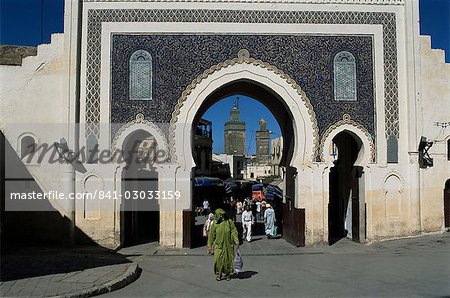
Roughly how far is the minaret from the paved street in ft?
148

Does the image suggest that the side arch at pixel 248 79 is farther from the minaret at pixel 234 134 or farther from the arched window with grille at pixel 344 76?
the minaret at pixel 234 134

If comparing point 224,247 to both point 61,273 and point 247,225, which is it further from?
point 247,225

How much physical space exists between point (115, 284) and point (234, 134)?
5071cm

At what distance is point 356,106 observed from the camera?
11734 mm

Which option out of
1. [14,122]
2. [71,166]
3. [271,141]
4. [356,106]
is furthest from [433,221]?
[271,141]

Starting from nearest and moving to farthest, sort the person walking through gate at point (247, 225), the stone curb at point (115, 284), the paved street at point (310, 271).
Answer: the stone curb at point (115, 284)
the paved street at point (310, 271)
the person walking through gate at point (247, 225)

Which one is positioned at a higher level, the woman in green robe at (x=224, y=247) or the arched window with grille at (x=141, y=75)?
the arched window with grille at (x=141, y=75)

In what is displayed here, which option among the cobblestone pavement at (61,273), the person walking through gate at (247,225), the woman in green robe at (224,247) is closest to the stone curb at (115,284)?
the cobblestone pavement at (61,273)

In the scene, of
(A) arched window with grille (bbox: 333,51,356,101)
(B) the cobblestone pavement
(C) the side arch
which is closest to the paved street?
(B) the cobblestone pavement

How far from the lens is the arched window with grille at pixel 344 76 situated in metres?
11.7

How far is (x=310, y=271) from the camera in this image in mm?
8688

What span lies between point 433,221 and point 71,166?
9043mm

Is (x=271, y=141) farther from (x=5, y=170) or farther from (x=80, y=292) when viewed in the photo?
(x=80, y=292)

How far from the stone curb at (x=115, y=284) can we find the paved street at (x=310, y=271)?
11 centimetres
